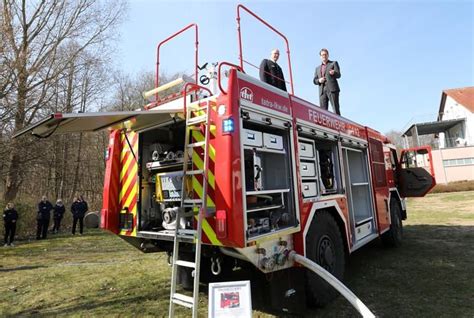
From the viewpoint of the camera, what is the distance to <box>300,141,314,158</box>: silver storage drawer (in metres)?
4.14

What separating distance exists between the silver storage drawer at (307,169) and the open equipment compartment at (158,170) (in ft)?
4.97

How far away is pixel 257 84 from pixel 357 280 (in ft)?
12.2

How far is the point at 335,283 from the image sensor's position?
3.20 meters

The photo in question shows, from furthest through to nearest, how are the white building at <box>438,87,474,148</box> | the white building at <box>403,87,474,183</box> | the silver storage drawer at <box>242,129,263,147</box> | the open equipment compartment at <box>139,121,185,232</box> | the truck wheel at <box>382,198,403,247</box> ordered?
the white building at <box>438,87,474,148</box> → the white building at <box>403,87,474,183</box> → the truck wheel at <box>382,198,403,247</box> → the open equipment compartment at <box>139,121,185,232</box> → the silver storage drawer at <box>242,129,263,147</box>

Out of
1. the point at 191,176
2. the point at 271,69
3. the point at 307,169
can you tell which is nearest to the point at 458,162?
the point at 271,69

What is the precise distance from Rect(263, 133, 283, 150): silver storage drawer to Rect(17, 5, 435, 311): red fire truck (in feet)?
0.06

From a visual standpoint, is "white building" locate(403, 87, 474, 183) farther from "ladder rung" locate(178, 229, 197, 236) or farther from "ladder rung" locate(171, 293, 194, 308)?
"ladder rung" locate(171, 293, 194, 308)

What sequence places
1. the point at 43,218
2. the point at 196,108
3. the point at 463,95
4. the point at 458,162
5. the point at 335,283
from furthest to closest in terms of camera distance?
the point at 463,95
the point at 458,162
the point at 43,218
the point at 196,108
the point at 335,283

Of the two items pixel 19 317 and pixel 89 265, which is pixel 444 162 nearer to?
pixel 89 265

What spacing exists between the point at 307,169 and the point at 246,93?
4.64 feet

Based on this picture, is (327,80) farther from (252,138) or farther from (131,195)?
(131,195)

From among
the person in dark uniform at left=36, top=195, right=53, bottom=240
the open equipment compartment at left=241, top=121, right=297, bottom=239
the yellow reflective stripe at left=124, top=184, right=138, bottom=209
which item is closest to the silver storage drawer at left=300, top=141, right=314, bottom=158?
the open equipment compartment at left=241, top=121, right=297, bottom=239

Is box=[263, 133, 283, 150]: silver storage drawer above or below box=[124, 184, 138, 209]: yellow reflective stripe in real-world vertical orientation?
above

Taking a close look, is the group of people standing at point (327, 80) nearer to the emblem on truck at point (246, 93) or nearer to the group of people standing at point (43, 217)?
the emblem on truck at point (246, 93)
